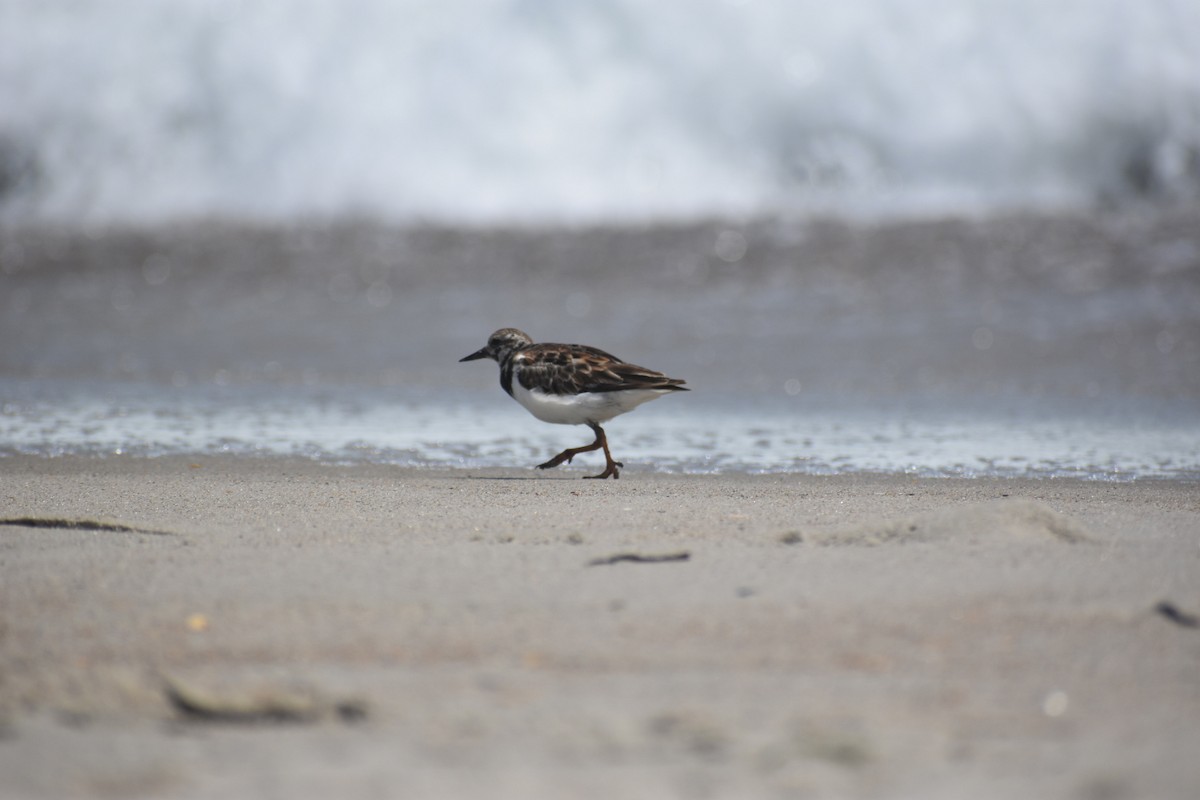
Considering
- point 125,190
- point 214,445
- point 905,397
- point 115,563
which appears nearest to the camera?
point 115,563

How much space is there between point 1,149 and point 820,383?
9.94 meters

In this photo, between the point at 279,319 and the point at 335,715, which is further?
the point at 279,319

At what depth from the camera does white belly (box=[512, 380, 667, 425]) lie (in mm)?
5695

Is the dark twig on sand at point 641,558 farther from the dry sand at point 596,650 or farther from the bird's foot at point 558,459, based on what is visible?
the bird's foot at point 558,459

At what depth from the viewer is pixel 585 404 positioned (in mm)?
5699

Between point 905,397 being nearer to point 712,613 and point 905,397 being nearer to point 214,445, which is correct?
point 214,445

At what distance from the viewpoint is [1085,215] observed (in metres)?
12.1

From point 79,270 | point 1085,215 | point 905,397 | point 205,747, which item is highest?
point 1085,215

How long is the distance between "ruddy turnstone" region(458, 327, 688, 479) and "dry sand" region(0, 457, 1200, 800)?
4.42ft

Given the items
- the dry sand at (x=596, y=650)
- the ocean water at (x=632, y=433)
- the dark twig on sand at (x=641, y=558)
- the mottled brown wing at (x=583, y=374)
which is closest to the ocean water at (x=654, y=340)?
the ocean water at (x=632, y=433)

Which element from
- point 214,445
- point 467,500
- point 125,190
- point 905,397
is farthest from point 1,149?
point 467,500

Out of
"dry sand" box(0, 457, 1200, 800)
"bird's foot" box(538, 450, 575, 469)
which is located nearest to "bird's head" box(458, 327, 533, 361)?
"bird's foot" box(538, 450, 575, 469)

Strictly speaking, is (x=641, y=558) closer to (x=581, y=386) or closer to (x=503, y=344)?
(x=581, y=386)

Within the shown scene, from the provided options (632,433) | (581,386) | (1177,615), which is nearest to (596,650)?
(1177,615)
